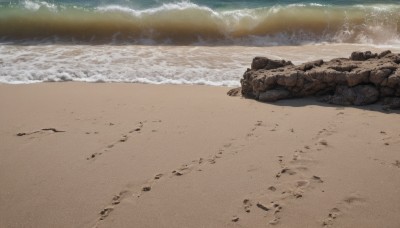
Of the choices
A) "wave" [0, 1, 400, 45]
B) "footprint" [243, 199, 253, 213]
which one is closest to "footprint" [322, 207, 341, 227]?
"footprint" [243, 199, 253, 213]

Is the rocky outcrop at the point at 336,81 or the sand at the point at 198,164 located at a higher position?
the rocky outcrop at the point at 336,81

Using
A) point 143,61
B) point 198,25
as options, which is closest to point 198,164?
point 143,61

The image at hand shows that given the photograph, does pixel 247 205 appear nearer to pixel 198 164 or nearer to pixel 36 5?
pixel 198 164

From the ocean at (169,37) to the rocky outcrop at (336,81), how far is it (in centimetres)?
121

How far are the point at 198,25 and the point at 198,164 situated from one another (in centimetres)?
837

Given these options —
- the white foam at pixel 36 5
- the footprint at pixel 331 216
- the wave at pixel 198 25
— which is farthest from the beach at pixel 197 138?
the white foam at pixel 36 5

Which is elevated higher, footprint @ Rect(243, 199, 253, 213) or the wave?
the wave

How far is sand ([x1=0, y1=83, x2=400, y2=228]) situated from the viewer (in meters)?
2.91

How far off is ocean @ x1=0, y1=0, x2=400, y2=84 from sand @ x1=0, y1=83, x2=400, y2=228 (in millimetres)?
1873

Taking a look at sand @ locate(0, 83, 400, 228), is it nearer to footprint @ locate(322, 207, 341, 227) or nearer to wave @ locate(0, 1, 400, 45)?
footprint @ locate(322, 207, 341, 227)

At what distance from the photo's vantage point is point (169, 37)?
35.4 ft

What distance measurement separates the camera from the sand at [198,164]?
2906mm

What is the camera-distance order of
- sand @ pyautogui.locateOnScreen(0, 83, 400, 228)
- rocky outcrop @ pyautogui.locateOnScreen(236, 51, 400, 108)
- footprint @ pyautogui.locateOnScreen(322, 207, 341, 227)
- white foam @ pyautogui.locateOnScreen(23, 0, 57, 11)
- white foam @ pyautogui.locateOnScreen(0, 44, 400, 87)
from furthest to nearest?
1. white foam @ pyautogui.locateOnScreen(23, 0, 57, 11)
2. white foam @ pyautogui.locateOnScreen(0, 44, 400, 87)
3. rocky outcrop @ pyautogui.locateOnScreen(236, 51, 400, 108)
4. sand @ pyautogui.locateOnScreen(0, 83, 400, 228)
5. footprint @ pyautogui.locateOnScreen(322, 207, 341, 227)

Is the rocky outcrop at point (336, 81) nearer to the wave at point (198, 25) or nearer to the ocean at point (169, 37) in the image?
the ocean at point (169, 37)
